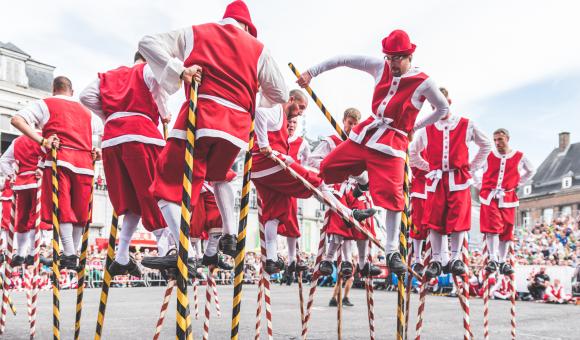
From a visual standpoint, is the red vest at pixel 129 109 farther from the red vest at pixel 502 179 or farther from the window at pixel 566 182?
the window at pixel 566 182

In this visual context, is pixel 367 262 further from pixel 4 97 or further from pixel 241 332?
pixel 4 97

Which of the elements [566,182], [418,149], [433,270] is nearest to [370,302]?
[433,270]

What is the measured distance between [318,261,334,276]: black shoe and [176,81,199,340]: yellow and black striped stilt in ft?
12.7

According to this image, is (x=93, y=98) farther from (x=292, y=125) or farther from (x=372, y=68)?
(x=292, y=125)

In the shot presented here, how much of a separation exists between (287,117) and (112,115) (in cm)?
323

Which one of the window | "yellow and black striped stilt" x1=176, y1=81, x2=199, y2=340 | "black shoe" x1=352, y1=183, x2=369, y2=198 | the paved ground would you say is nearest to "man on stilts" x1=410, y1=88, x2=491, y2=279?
"black shoe" x1=352, y1=183, x2=369, y2=198

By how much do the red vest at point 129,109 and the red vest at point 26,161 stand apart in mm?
3238

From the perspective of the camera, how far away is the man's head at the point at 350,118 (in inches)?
336

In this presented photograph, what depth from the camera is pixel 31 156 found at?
852 centimetres

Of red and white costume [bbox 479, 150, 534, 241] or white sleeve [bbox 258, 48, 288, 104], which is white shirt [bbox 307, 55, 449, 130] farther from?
red and white costume [bbox 479, 150, 534, 241]

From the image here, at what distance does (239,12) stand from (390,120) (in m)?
2.08

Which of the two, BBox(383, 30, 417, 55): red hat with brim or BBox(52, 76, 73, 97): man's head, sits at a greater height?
BBox(383, 30, 417, 55): red hat with brim

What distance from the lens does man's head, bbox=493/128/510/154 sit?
9742 millimetres

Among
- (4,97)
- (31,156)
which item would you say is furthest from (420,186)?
(4,97)
